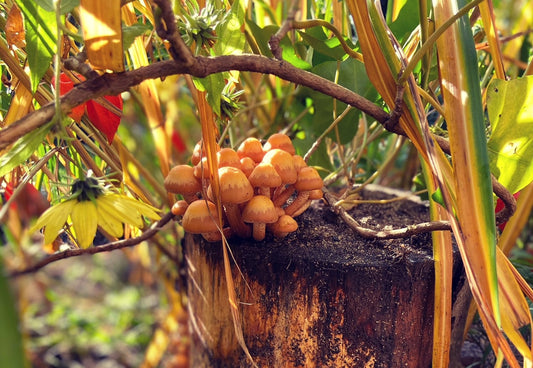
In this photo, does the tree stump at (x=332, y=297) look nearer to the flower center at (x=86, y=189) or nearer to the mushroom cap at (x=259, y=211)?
the mushroom cap at (x=259, y=211)

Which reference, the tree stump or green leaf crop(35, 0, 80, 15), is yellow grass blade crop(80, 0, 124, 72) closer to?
green leaf crop(35, 0, 80, 15)

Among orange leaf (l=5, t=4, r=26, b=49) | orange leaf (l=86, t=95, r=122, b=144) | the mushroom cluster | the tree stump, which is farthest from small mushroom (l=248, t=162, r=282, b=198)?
orange leaf (l=5, t=4, r=26, b=49)

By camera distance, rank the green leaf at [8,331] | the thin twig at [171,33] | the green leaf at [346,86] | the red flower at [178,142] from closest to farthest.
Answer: the green leaf at [8,331]
the thin twig at [171,33]
the green leaf at [346,86]
the red flower at [178,142]

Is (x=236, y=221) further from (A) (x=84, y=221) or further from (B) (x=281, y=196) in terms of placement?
(A) (x=84, y=221)

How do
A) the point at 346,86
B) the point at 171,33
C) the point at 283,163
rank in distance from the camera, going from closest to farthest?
the point at 171,33 → the point at 283,163 → the point at 346,86

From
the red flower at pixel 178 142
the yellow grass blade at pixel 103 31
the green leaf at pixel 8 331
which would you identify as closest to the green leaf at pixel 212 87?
the yellow grass blade at pixel 103 31

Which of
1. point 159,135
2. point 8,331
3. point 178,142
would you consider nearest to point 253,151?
point 159,135
